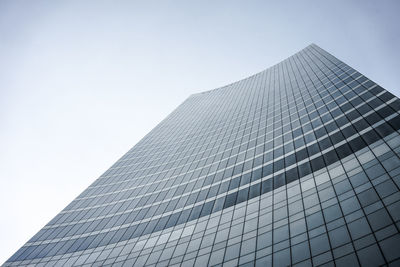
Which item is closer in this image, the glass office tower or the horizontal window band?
the glass office tower

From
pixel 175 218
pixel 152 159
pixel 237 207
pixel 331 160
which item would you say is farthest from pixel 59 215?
pixel 331 160

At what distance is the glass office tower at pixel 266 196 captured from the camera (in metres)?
16.8

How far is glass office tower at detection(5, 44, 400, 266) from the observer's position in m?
16.8

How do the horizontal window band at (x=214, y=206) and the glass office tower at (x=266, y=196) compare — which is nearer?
the glass office tower at (x=266, y=196)

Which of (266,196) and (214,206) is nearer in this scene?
(266,196)

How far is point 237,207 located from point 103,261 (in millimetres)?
14724

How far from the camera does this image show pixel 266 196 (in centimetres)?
2514

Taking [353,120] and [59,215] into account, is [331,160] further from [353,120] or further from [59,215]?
[59,215]

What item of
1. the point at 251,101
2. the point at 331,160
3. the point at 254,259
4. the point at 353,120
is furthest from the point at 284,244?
the point at 251,101

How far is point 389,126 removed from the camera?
23516mm

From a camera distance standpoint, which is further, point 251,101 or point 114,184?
point 251,101

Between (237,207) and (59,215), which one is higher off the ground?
(59,215)

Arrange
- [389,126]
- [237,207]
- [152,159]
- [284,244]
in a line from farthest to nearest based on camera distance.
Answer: [152,159], [237,207], [389,126], [284,244]

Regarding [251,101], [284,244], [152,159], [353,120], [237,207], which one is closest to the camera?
[284,244]
